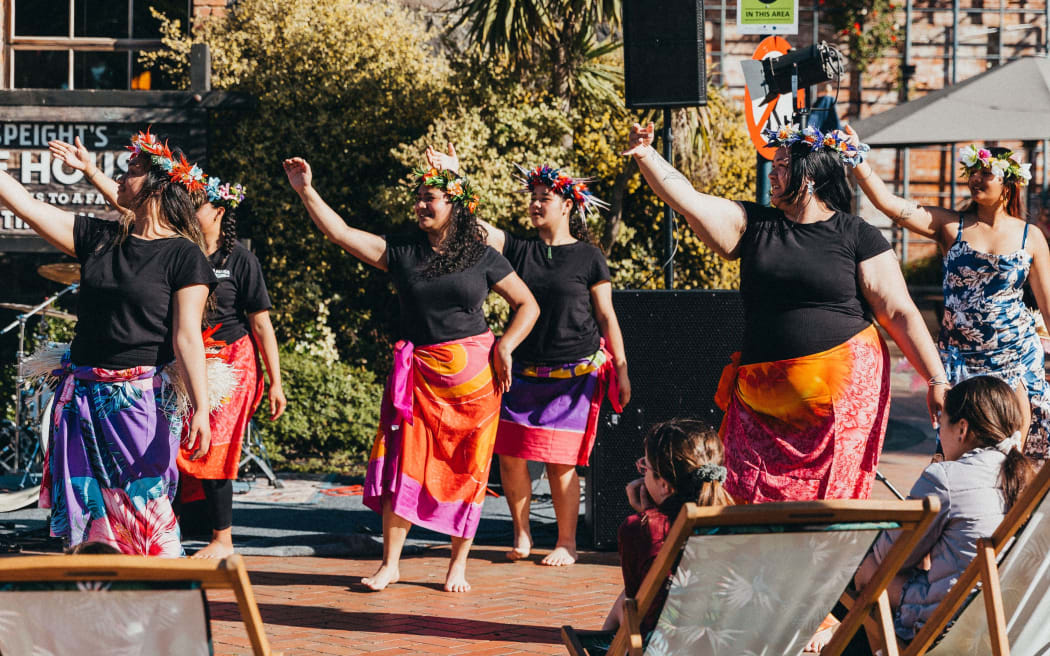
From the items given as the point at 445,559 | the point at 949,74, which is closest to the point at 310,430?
the point at 445,559

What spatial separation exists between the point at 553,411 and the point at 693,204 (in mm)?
2059

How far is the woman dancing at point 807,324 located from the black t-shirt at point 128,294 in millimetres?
1498

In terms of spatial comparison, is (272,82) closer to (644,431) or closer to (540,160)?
(540,160)

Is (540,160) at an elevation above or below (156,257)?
above

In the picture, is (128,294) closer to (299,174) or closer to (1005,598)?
(299,174)

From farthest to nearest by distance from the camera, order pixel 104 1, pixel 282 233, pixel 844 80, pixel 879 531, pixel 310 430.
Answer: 1. pixel 844 80
2. pixel 104 1
3. pixel 282 233
4. pixel 310 430
5. pixel 879 531

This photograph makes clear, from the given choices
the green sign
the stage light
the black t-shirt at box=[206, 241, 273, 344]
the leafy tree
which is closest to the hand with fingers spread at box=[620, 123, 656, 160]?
the stage light

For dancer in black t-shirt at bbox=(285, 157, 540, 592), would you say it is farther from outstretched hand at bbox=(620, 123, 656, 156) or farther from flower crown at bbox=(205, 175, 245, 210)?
outstretched hand at bbox=(620, 123, 656, 156)

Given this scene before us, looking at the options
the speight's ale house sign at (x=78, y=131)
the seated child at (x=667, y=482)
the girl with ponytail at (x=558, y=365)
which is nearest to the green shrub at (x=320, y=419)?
the speight's ale house sign at (x=78, y=131)

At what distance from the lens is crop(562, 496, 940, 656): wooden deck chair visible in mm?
2518

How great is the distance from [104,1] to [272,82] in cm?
261

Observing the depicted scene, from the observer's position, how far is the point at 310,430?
910cm

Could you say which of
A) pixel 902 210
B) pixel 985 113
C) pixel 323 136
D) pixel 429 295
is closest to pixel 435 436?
pixel 429 295

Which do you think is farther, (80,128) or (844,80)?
(844,80)
